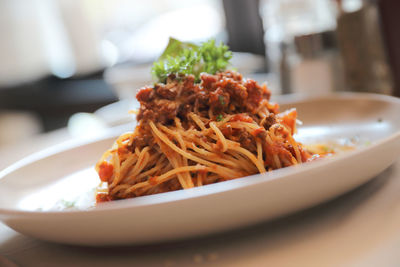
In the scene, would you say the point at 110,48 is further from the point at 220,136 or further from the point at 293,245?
the point at 293,245

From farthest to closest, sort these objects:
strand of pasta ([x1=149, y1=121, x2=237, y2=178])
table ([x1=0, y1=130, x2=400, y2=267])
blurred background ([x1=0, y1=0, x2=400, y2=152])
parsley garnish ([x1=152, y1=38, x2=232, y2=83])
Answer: blurred background ([x1=0, y1=0, x2=400, y2=152]), parsley garnish ([x1=152, y1=38, x2=232, y2=83]), strand of pasta ([x1=149, y1=121, x2=237, y2=178]), table ([x1=0, y1=130, x2=400, y2=267])

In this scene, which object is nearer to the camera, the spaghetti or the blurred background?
the spaghetti

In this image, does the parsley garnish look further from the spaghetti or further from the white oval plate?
the white oval plate

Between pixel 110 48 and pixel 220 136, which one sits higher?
pixel 110 48

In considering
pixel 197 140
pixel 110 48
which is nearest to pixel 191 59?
pixel 197 140

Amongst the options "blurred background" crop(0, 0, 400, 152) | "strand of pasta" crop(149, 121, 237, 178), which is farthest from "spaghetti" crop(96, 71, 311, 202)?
"blurred background" crop(0, 0, 400, 152)

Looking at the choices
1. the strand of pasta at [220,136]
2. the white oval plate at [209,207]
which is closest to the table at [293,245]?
the white oval plate at [209,207]

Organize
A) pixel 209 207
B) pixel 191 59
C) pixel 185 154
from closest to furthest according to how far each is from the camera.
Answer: pixel 209 207, pixel 185 154, pixel 191 59
